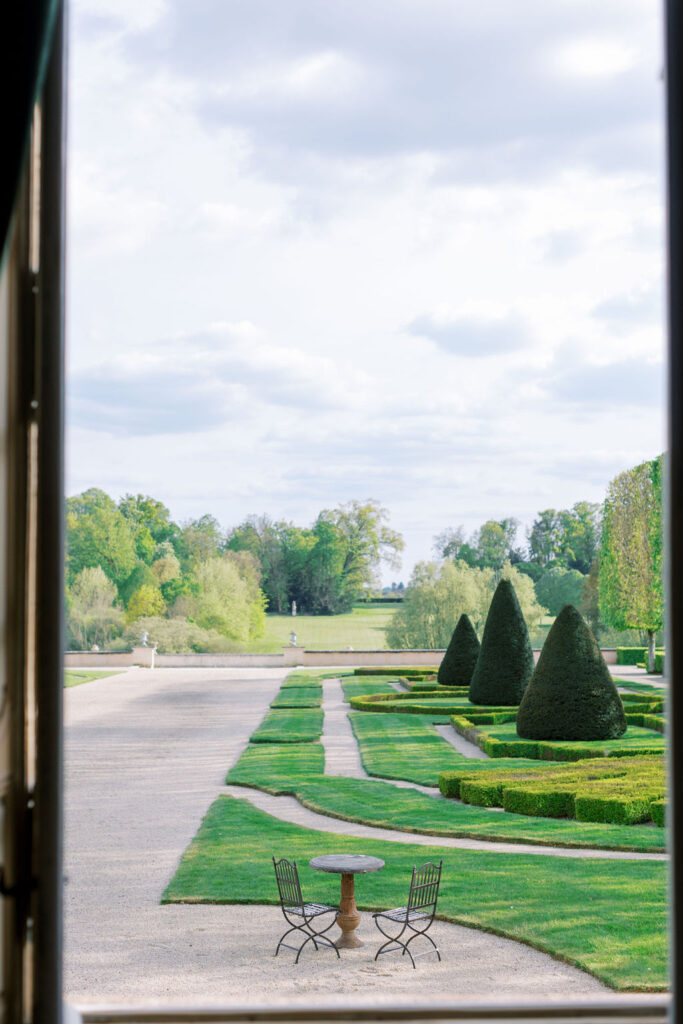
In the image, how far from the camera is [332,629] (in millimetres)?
42500

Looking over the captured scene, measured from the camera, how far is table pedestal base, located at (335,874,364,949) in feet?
19.1

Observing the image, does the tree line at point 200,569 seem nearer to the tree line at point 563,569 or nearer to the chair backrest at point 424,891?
the tree line at point 563,569

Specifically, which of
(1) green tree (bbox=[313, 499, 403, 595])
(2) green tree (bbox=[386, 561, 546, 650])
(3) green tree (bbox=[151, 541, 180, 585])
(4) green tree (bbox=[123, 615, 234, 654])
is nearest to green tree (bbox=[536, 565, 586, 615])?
(2) green tree (bbox=[386, 561, 546, 650])

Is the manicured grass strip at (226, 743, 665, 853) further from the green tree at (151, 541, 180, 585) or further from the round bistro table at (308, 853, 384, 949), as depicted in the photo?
the green tree at (151, 541, 180, 585)

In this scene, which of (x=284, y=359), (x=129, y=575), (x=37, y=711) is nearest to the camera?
(x=37, y=711)

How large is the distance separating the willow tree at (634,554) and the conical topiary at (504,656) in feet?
32.3

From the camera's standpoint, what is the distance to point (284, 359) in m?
46.7

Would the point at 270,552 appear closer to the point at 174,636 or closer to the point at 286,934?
the point at 174,636

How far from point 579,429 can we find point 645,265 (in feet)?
27.4

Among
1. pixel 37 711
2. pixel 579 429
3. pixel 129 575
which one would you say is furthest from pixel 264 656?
pixel 37 711

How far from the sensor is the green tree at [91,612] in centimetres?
3809

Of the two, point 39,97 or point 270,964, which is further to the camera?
point 270,964

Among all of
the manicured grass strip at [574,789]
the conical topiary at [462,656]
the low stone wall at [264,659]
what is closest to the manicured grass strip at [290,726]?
the manicured grass strip at [574,789]

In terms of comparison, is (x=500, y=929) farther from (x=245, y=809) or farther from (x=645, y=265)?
(x=645, y=265)
